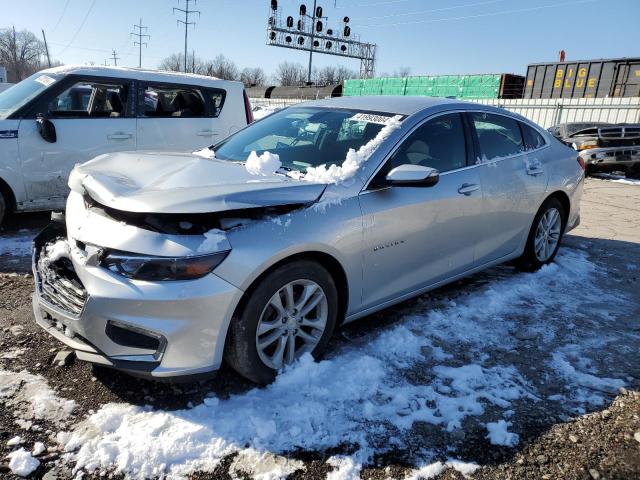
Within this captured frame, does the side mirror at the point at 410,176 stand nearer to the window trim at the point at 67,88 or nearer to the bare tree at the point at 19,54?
the window trim at the point at 67,88

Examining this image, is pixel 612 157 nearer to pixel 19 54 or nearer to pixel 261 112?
pixel 261 112

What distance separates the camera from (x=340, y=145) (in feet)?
11.1

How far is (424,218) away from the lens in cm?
338

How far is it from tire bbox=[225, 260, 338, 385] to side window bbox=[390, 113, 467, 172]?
0.99 metres

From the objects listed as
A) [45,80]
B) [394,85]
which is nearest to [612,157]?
[45,80]

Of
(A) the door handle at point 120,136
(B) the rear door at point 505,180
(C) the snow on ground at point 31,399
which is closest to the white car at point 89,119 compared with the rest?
(A) the door handle at point 120,136

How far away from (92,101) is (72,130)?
0.51 metres

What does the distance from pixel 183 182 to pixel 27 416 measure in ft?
4.65

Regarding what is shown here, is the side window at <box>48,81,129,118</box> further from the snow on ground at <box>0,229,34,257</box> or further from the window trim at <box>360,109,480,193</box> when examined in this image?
the window trim at <box>360,109,480,193</box>

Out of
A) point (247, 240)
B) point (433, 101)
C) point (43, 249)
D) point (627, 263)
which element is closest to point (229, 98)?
point (433, 101)

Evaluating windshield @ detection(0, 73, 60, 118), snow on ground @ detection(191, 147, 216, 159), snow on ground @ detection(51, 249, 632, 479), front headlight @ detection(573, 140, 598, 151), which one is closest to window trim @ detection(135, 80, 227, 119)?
windshield @ detection(0, 73, 60, 118)

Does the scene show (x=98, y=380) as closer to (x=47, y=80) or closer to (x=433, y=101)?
(x=433, y=101)

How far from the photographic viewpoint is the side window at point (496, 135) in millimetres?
4078

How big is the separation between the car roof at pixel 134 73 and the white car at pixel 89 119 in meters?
0.01
